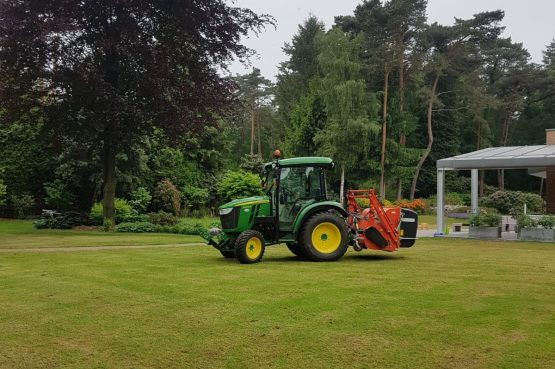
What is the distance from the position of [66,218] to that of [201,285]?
593 inches

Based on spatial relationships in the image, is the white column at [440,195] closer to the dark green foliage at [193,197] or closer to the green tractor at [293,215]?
the green tractor at [293,215]

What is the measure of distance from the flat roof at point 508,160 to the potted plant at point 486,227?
1.77 m

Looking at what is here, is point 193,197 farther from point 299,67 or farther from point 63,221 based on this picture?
point 299,67

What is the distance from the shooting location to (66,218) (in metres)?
21.0

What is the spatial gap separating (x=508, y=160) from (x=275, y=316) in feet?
46.9

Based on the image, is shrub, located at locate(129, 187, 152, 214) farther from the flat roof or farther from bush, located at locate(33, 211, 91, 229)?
the flat roof

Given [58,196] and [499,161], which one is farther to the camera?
[58,196]

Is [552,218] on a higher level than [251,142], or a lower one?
lower

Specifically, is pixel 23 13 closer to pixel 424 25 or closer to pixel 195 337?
pixel 195 337

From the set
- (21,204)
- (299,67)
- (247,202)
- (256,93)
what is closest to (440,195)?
(247,202)

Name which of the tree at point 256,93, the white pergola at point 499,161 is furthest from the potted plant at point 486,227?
the tree at point 256,93

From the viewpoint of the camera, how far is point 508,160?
17766 mm

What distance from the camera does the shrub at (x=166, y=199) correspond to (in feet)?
91.0

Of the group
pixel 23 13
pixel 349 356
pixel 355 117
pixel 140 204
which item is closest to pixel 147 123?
pixel 23 13
